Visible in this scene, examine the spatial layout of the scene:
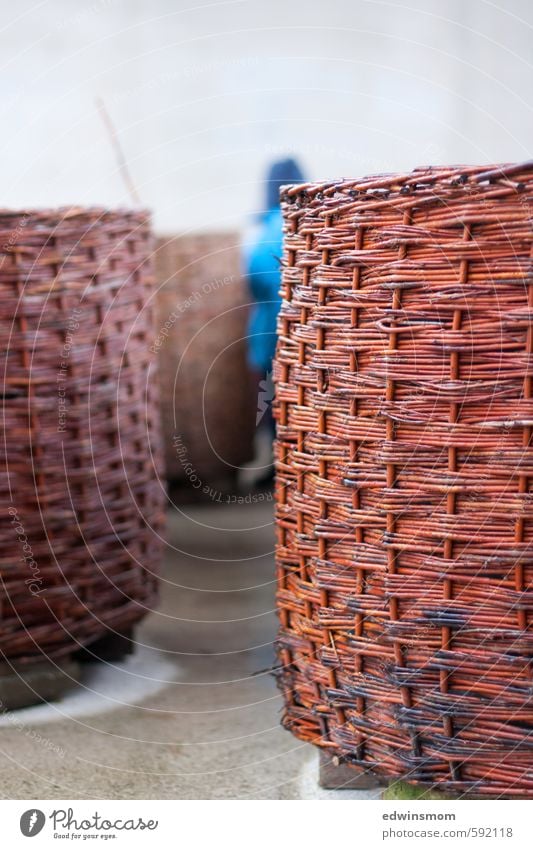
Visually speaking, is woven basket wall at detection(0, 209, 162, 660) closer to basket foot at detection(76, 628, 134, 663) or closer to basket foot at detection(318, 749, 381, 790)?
basket foot at detection(76, 628, 134, 663)

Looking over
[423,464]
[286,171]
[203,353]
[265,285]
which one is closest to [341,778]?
[423,464]

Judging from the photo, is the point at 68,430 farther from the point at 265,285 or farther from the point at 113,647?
the point at 265,285

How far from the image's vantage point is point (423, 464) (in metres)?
1.12

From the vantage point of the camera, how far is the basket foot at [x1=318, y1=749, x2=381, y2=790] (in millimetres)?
1407

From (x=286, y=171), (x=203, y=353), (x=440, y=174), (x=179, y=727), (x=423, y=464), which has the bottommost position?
(x=179, y=727)

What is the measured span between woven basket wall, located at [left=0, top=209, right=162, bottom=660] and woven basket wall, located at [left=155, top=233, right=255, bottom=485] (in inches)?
54.9

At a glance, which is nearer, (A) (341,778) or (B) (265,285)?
(A) (341,778)

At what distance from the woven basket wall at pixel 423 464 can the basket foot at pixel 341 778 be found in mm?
153

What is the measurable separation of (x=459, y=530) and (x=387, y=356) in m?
0.20

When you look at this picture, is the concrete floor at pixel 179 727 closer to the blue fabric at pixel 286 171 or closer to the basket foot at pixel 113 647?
the basket foot at pixel 113 647

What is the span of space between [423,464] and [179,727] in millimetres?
834

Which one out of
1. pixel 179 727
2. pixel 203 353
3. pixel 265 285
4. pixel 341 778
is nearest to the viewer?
pixel 341 778

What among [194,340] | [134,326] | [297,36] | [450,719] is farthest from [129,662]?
[297,36]

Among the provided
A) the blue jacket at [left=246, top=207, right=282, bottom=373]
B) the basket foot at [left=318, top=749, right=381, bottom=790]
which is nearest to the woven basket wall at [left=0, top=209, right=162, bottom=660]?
the blue jacket at [left=246, top=207, right=282, bottom=373]
